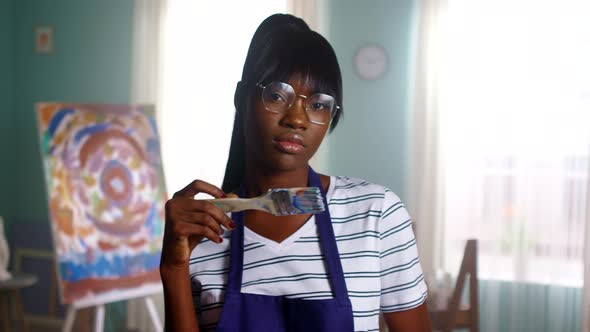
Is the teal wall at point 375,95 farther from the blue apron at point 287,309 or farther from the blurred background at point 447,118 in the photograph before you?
→ the blue apron at point 287,309

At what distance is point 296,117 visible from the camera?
3.08 ft

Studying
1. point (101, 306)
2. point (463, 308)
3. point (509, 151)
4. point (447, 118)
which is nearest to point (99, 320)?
point (101, 306)

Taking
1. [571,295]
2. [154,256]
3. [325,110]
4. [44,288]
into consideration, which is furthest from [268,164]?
[44,288]

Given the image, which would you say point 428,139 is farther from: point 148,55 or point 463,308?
point 148,55

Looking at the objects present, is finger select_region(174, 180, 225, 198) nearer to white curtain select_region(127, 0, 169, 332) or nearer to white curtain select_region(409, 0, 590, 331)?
white curtain select_region(409, 0, 590, 331)

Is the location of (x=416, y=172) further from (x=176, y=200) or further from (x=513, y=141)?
(x=176, y=200)

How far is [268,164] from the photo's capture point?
38.8 inches

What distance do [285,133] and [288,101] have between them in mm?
48

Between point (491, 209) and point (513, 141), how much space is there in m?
0.41

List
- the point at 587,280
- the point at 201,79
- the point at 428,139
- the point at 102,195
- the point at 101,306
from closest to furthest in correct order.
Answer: the point at 101,306 < the point at 102,195 < the point at 587,280 < the point at 428,139 < the point at 201,79

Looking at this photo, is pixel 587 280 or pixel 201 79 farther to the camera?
pixel 201 79

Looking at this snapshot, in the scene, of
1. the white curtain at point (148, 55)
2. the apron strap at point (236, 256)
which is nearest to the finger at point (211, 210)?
the apron strap at point (236, 256)

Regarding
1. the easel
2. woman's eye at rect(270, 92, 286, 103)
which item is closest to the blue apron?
woman's eye at rect(270, 92, 286, 103)

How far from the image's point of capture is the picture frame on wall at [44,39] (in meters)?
4.66
